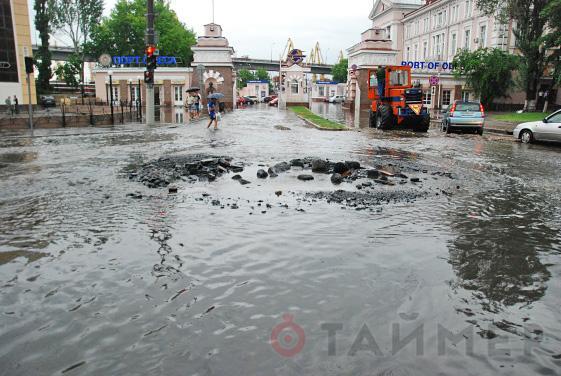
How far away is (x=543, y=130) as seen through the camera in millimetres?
20188

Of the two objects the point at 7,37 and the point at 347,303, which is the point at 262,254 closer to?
the point at 347,303

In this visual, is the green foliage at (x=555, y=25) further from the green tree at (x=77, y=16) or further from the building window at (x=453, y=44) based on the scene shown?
the green tree at (x=77, y=16)

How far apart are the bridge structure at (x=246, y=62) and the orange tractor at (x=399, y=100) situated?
216ft

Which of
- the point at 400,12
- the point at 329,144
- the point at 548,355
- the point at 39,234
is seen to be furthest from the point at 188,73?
the point at 548,355

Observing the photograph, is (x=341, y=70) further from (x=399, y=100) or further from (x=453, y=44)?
(x=399, y=100)

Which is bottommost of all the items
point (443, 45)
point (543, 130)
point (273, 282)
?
point (273, 282)

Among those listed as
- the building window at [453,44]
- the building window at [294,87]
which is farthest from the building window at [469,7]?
the building window at [294,87]

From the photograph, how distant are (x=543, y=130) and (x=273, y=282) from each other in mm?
18958

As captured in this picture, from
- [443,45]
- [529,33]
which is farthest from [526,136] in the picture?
[443,45]

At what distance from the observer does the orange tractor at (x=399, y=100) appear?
25031mm

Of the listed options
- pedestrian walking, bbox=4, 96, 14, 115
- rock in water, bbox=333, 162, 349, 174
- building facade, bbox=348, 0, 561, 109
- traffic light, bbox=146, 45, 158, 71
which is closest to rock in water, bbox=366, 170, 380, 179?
rock in water, bbox=333, 162, 349, 174

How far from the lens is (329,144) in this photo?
1881 cm

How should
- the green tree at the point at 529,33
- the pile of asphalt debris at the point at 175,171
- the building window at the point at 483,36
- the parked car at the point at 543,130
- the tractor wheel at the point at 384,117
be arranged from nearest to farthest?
1. the pile of asphalt debris at the point at 175,171
2. the parked car at the point at 543,130
3. the tractor wheel at the point at 384,117
4. the green tree at the point at 529,33
5. the building window at the point at 483,36

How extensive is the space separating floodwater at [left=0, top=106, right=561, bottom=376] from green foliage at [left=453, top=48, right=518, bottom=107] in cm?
3958
